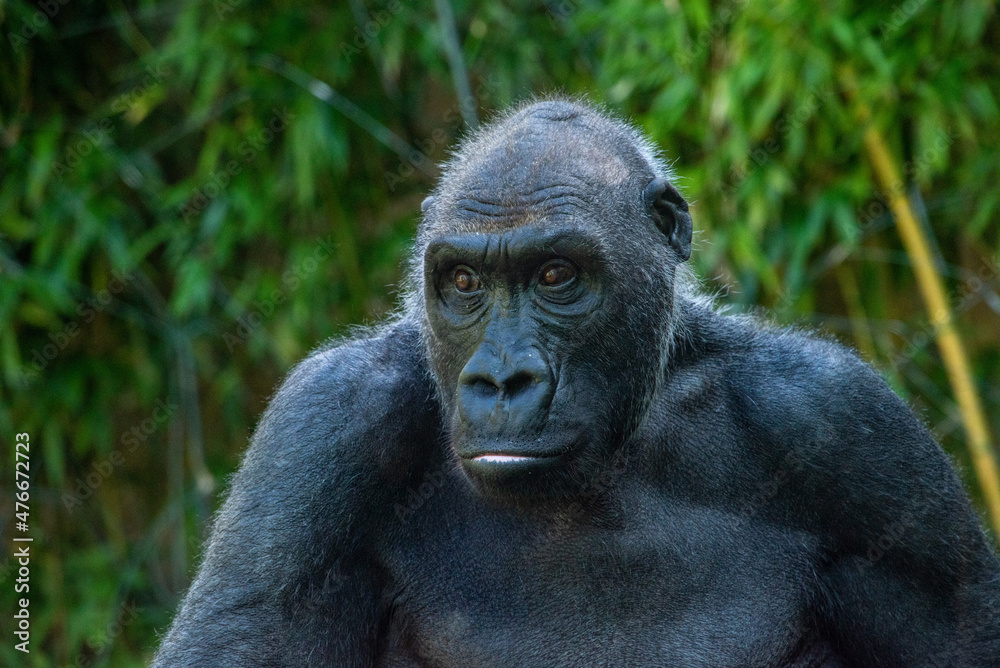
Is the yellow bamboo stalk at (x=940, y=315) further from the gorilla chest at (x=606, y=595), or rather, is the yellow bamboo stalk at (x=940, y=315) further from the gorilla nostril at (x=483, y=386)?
the gorilla nostril at (x=483, y=386)

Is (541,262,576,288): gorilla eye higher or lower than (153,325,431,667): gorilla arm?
higher

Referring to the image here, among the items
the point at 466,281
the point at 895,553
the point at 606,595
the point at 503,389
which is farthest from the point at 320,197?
the point at 895,553

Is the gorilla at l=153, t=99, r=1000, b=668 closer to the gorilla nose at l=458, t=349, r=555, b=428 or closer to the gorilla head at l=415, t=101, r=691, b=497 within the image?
the gorilla head at l=415, t=101, r=691, b=497

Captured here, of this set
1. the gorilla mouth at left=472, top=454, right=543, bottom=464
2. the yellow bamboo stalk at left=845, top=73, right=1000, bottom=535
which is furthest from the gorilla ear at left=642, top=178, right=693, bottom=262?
the yellow bamboo stalk at left=845, top=73, right=1000, bottom=535

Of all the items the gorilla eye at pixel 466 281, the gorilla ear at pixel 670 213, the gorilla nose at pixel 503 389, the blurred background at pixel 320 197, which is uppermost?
the blurred background at pixel 320 197

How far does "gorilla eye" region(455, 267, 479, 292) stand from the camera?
3.46 m

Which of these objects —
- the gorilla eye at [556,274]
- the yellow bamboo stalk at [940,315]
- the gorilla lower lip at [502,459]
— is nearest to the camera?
the gorilla lower lip at [502,459]

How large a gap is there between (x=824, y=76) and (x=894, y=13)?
0.55 metres

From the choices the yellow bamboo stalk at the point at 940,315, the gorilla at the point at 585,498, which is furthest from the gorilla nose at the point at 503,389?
the yellow bamboo stalk at the point at 940,315

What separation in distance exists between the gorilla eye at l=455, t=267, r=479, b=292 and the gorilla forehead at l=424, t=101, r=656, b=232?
A: 0.47ft

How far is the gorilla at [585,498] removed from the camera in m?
3.48

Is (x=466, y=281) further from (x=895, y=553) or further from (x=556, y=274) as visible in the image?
(x=895, y=553)

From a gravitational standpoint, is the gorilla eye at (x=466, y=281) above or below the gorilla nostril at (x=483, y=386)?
above

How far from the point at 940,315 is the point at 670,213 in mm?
3216
